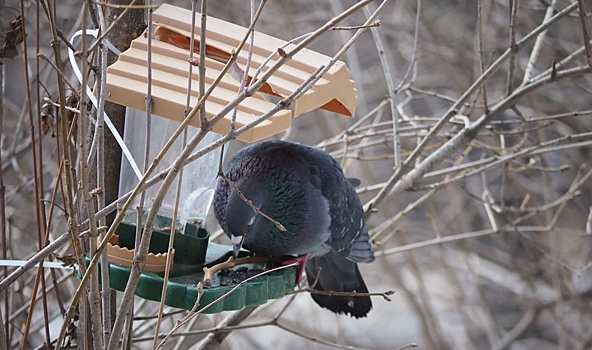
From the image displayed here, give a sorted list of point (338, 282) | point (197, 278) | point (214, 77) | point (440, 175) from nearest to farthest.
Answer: point (214, 77)
point (197, 278)
point (338, 282)
point (440, 175)

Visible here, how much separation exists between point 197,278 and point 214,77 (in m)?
0.74

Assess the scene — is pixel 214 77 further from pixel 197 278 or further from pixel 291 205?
pixel 291 205

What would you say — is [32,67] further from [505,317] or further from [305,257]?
[505,317]

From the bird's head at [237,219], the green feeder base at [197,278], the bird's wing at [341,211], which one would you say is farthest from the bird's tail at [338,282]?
the bird's head at [237,219]

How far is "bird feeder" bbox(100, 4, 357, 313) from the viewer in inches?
83.3

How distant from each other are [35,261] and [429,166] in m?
2.13

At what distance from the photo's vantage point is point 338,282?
375 centimetres

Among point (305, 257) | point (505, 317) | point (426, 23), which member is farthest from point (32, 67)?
point (505, 317)

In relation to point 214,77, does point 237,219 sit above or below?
below

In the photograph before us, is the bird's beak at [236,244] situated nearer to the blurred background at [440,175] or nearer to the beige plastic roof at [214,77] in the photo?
the beige plastic roof at [214,77]

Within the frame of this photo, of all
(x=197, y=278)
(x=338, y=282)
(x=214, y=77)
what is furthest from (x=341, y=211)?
(x=214, y=77)

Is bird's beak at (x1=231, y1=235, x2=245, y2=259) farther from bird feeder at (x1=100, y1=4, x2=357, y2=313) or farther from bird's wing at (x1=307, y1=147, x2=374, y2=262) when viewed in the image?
bird's wing at (x1=307, y1=147, x2=374, y2=262)

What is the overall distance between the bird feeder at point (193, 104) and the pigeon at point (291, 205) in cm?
13

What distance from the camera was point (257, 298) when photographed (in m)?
2.27
